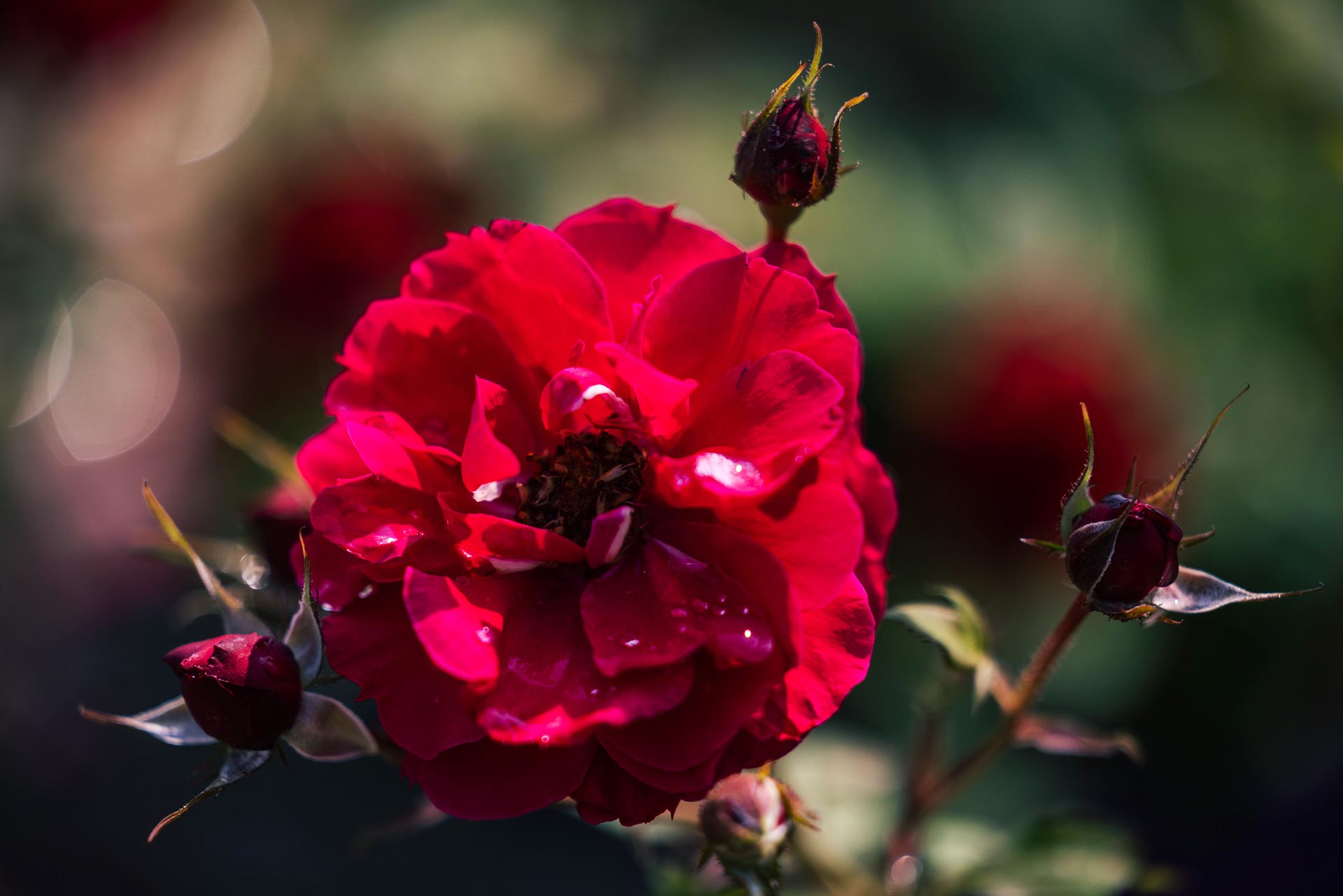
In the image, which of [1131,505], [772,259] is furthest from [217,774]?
[1131,505]

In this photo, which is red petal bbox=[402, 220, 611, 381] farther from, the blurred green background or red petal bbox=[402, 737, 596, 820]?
the blurred green background

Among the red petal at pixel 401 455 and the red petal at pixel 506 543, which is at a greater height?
the red petal at pixel 401 455

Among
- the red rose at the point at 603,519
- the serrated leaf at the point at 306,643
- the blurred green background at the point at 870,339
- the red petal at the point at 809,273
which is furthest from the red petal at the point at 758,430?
the blurred green background at the point at 870,339

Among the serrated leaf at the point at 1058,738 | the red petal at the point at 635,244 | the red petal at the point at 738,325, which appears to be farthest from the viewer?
the serrated leaf at the point at 1058,738

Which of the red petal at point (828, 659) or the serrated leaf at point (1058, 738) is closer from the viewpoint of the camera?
the red petal at point (828, 659)

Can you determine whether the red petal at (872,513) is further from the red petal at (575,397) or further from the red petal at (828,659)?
the red petal at (575,397)

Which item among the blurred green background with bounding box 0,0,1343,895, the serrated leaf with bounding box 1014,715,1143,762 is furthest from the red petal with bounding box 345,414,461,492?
the blurred green background with bounding box 0,0,1343,895

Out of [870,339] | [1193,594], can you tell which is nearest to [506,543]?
[1193,594]
